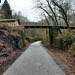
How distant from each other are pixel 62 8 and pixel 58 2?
159 cm

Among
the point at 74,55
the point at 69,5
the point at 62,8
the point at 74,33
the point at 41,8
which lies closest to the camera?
the point at 74,55

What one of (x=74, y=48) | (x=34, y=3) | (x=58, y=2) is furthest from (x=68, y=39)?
(x=34, y=3)

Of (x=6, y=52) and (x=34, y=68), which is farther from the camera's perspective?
(x=6, y=52)

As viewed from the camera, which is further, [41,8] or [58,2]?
[41,8]

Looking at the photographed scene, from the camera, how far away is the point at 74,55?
8.52 meters

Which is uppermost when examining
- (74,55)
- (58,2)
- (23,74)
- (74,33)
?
(58,2)

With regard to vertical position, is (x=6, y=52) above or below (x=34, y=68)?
above

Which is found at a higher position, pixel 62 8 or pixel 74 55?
pixel 62 8

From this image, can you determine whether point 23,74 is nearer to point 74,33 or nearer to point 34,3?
point 74,33

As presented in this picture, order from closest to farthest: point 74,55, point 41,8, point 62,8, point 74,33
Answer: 1. point 74,55
2. point 74,33
3. point 62,8
4. point 41,8

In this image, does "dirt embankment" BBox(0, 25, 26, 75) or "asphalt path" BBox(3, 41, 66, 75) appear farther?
"dirt embankment" BBox(0, 25, 26, 75)

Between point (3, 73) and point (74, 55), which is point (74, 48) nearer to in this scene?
point (74, 55)

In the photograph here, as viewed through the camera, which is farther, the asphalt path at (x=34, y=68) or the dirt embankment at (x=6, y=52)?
the dirt embankment at (x=6, y=52)

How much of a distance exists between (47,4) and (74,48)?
13773 millimetres
